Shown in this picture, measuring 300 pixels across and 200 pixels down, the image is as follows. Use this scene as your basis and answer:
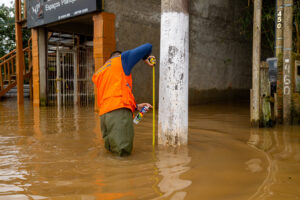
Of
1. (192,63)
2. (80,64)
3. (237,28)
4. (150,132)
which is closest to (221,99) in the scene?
(192,63)

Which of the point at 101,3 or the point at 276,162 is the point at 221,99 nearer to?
the point at 101,3

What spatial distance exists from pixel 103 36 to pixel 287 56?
16.1 ft

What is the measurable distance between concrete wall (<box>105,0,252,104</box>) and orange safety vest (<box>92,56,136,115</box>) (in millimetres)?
5431

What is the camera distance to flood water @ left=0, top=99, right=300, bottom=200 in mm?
2592

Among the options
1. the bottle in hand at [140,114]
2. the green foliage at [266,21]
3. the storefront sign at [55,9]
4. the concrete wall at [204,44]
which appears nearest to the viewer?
the bottle in hand at [140,114]

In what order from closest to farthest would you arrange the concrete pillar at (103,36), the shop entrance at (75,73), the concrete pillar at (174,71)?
the concrete pillar at (174,71) → the concrete pillar at (103,36) → the shop entrance at (75,73)

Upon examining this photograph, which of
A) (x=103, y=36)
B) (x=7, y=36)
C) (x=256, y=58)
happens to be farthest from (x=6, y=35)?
(x=256, y=58)

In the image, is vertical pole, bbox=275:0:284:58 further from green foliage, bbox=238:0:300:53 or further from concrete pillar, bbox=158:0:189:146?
concrete pillar, bbox=158:0:189:146

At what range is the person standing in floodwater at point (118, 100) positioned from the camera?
3762 mm

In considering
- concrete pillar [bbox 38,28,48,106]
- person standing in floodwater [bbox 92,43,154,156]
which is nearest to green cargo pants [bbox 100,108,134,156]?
person standing in floodwater [bbox 92,43,154,156]

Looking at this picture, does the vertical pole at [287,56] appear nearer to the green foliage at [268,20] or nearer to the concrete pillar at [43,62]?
the green foliage at [268,20]

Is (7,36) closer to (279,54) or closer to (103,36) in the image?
(103,36)

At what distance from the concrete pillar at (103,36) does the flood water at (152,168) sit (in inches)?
147

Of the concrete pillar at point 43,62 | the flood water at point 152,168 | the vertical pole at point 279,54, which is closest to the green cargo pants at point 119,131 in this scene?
the flood water at point 152,168
